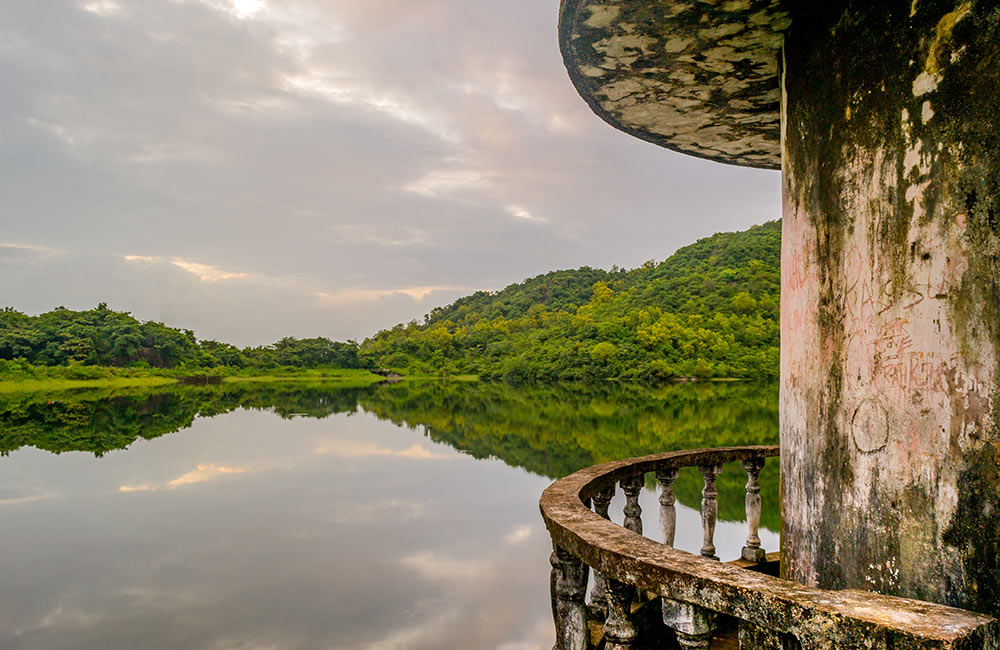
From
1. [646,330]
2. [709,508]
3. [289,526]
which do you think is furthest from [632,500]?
[646,330]

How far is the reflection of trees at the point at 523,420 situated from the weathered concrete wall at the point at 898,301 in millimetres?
8545

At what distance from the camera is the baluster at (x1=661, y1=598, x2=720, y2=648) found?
1518 millimetres

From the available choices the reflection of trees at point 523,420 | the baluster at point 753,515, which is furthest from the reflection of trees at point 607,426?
the baluster at point 753,515

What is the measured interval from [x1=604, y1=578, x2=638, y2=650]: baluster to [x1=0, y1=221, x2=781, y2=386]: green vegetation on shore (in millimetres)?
41197

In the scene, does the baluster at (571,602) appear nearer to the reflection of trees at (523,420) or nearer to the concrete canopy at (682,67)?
the concrete canopy at (682,67)

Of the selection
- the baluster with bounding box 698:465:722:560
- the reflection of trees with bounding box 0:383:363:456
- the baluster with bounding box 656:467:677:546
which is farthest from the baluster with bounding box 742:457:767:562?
the reflection of trees with bounding box 0:383:363:456

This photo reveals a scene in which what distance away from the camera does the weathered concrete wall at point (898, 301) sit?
1.67 m

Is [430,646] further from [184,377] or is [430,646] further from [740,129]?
[184,377]

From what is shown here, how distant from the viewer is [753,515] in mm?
3988

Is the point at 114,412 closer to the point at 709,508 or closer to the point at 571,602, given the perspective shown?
the point at 709,508

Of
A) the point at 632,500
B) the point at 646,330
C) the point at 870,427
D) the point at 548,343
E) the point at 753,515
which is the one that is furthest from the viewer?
the point at 548,343

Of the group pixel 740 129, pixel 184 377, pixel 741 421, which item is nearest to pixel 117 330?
pixel 184 377

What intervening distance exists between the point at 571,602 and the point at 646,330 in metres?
45.6

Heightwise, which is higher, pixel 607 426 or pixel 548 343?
pixel 548 343
